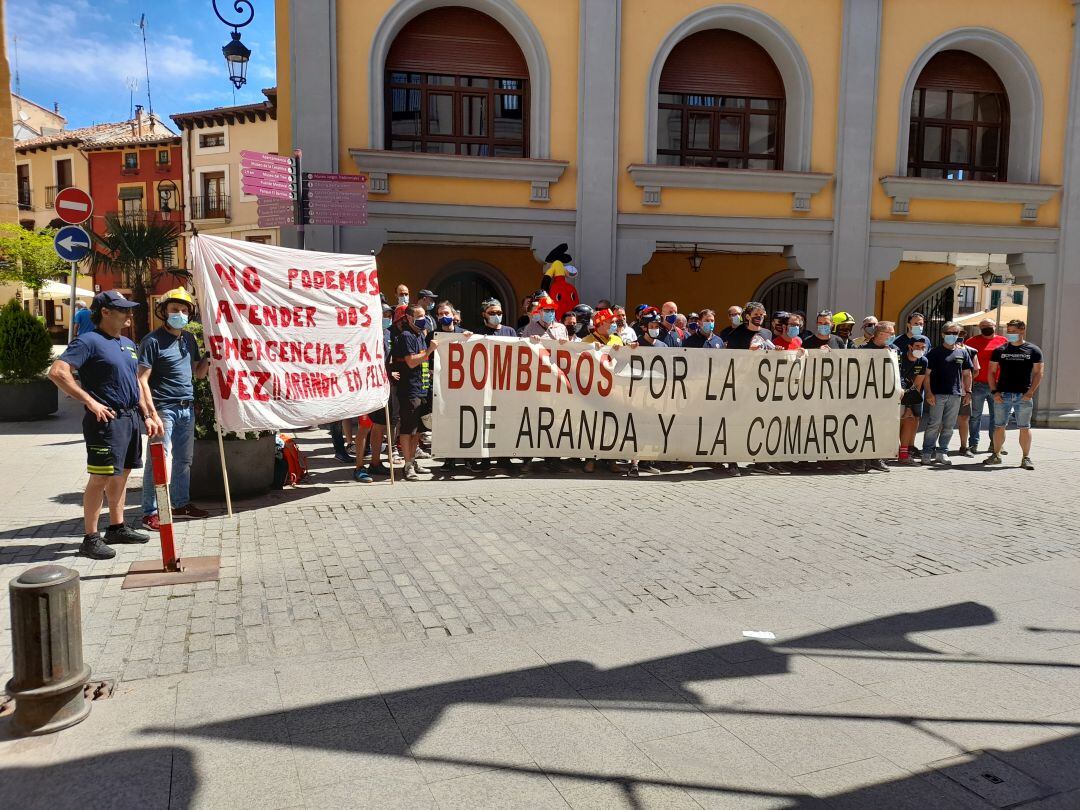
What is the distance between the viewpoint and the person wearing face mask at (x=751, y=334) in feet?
31.3

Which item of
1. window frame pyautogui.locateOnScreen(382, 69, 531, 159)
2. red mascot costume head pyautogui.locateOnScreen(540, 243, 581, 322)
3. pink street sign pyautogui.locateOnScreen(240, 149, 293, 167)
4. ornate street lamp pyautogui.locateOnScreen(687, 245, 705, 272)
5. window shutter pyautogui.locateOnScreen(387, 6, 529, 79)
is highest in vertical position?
window shutter pyautogui.locateOnScreen(387, 6, 529, 79)

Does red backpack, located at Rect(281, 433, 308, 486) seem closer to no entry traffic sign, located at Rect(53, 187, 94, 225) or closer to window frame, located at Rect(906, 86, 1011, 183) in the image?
no entry traffic sign, located at Rect(53, 187, 94, 225)

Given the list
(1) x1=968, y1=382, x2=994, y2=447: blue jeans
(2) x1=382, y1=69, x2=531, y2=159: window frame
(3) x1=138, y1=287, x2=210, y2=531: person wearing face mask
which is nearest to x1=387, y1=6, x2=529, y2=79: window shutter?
(2) x1=382, y1=69, x2=531, y2=159: window frame

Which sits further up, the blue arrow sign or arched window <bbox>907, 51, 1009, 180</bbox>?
arched window <bbox>907, 51, 1009, 180</bbox>

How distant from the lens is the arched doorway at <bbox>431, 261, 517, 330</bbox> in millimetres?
16703

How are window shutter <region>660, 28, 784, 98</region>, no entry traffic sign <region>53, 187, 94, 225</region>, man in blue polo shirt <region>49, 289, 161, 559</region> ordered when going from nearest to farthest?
1. man in blue polo shirt <region>49, 289, 161, 559</region>
2. no entry traffic sign <region>53, 187, 94, 225</region>
3. window shutter <region>660, 28, 784, 98</region>

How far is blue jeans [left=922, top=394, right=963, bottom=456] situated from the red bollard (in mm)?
9084

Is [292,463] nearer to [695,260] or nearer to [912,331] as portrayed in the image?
[912,331]

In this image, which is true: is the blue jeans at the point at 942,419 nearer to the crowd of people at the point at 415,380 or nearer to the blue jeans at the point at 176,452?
the crowd of people at the point at 415,380

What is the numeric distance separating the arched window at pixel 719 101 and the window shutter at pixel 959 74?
2918 mm

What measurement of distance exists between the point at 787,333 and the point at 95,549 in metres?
7.90

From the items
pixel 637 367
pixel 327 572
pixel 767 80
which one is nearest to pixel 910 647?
pixel 327 572

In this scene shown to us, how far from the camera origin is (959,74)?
15070 millimetres

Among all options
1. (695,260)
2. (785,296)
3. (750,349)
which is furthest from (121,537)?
(785,296)
